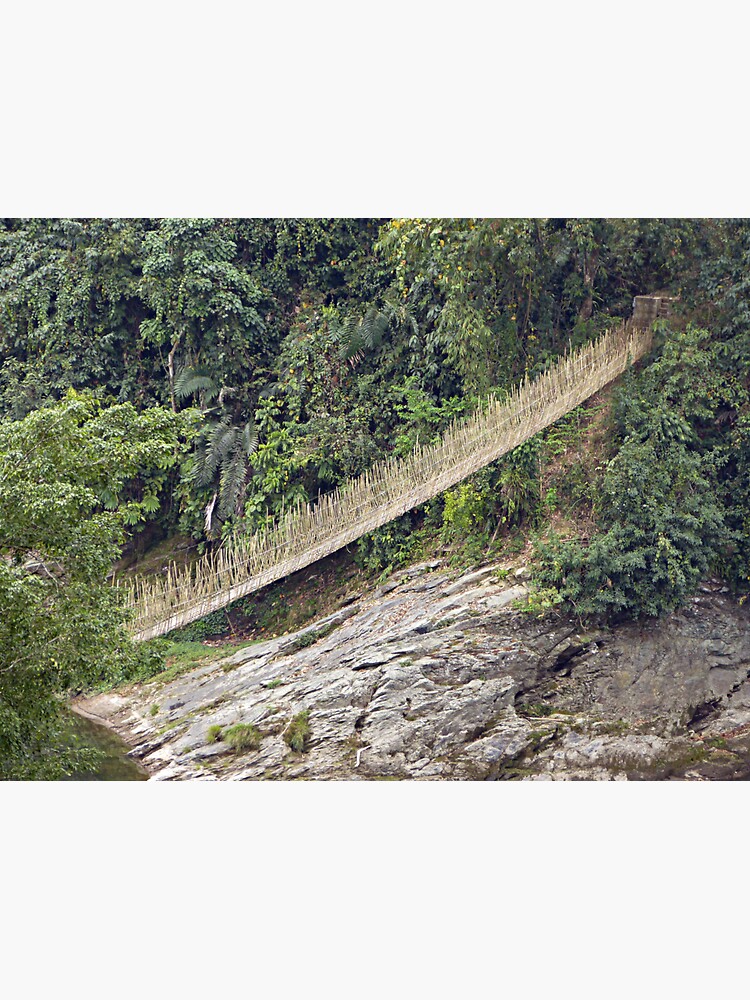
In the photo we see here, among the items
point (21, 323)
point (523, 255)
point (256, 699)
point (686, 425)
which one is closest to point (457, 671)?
point (256, 699)

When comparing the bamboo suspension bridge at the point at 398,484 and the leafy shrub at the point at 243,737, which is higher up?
the bamboo suspension bridge at the point at 398,484

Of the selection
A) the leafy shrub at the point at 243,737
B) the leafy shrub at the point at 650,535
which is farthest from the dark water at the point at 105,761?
the leafy shrub at the point at 650,535

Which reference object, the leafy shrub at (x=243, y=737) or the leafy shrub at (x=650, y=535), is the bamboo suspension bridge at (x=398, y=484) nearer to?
the leafy shrub at (x=650, y=535)

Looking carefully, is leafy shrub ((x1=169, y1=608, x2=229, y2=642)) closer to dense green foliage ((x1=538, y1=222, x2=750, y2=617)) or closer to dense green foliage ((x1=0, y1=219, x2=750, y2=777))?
dense green foliage ((x1=0, y1=219, x2=750, y2=777))

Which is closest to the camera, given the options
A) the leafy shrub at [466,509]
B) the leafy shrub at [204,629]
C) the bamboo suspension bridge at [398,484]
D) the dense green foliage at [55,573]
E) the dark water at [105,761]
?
the dense green foliage at [55,573]

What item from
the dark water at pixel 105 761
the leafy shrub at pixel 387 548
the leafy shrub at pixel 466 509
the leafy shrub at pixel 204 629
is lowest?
the dark water at pixel 105 761

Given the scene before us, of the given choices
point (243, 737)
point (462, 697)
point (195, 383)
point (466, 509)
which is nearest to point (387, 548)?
point (466, 509)
